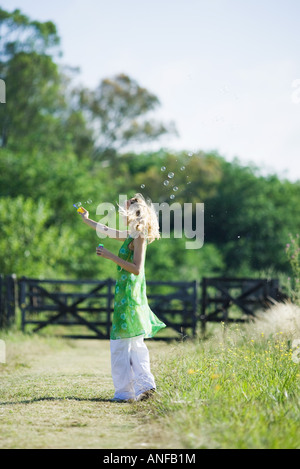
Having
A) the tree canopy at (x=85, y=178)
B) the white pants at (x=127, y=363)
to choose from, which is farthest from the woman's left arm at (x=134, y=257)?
the tree canopy at (x=85, y=178)

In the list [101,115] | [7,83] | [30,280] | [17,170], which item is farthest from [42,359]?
[101,115]

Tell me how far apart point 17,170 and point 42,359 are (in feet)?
51.5

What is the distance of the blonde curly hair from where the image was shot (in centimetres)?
564

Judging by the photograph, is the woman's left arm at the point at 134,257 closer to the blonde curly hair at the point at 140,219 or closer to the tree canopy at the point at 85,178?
the blonde curly hair at the point at 140,219

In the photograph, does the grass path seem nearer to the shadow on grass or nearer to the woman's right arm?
the shadow on grass

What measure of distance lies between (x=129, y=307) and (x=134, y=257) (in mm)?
495

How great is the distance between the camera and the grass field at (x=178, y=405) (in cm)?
393

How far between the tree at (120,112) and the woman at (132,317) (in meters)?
24.1

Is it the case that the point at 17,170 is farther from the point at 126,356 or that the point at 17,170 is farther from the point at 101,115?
the point at 126,356

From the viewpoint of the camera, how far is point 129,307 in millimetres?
5691

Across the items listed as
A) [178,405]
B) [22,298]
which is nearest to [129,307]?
[178,405]

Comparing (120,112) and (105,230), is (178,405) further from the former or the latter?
(120,112)

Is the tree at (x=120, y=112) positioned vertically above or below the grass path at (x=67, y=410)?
above
